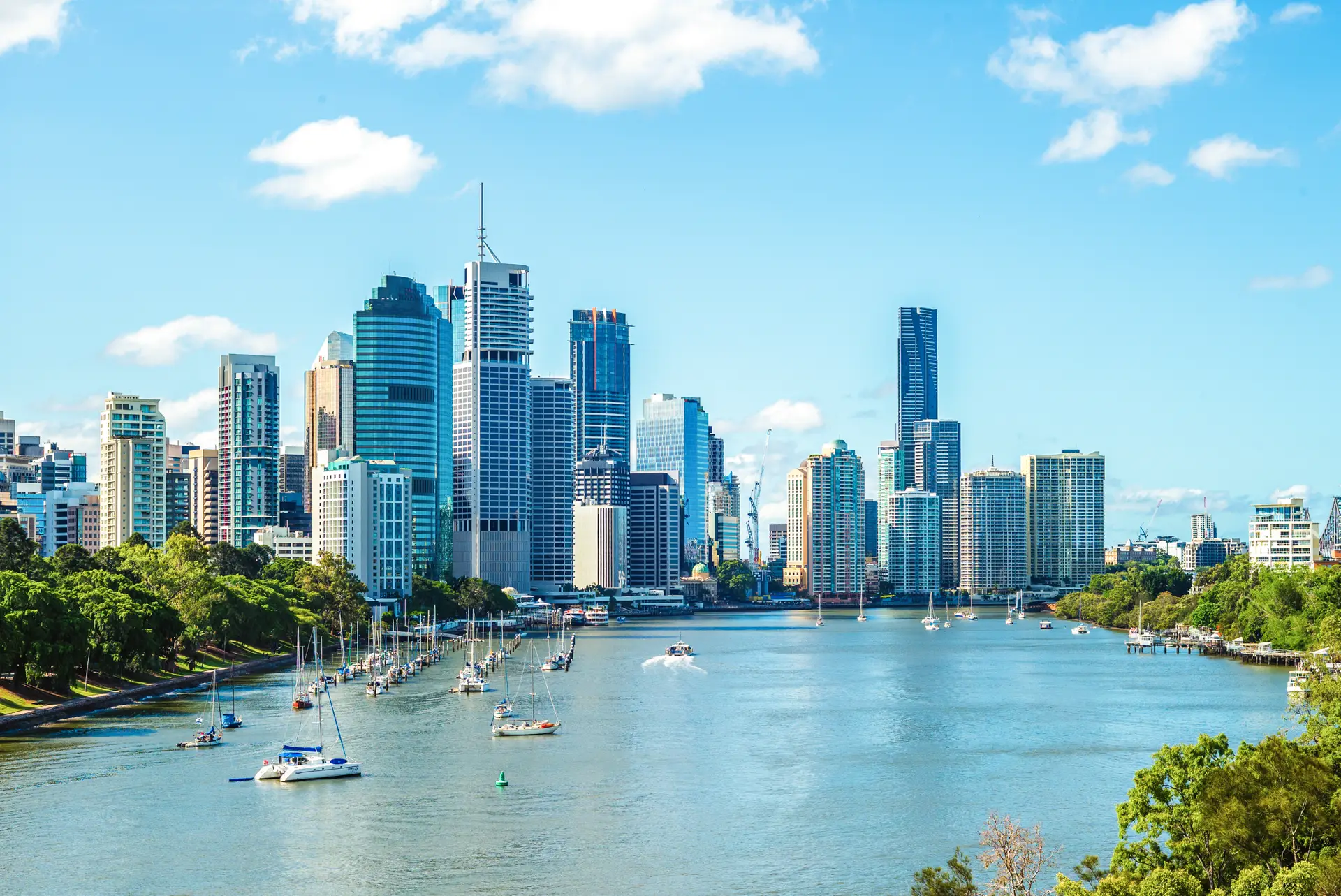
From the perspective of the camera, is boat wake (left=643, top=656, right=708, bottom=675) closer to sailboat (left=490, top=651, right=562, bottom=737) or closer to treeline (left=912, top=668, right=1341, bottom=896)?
sailboat (left=490, top=651, right=562, bottom=737)

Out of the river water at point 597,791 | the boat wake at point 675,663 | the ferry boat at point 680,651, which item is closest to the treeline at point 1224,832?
the river water at point 597,791

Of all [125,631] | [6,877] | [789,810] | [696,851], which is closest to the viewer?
[6,877]

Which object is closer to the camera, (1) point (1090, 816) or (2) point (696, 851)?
(2) point (696, 851)

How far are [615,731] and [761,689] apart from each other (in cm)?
3588

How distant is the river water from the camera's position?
207 feet

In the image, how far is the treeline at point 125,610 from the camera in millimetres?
101688

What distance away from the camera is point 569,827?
7106cm

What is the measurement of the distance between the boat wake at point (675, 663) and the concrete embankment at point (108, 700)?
40.3m

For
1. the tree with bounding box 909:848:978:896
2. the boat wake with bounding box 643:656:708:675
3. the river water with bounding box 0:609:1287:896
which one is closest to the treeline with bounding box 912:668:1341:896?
the tree with bounding box 909:848:978:896

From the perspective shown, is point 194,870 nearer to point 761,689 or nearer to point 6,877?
point 6,877

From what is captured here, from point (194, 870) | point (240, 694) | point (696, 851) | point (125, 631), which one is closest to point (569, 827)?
point (696, 851)

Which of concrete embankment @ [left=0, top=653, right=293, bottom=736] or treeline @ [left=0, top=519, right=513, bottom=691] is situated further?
treeline @ [left=0, top=519, right=513, bottom=691]

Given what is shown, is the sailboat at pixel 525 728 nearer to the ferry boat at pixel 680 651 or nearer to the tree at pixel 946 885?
the tree at pixel 946 885

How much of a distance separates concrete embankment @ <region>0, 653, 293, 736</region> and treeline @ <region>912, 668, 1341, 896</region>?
68847 millimetres
